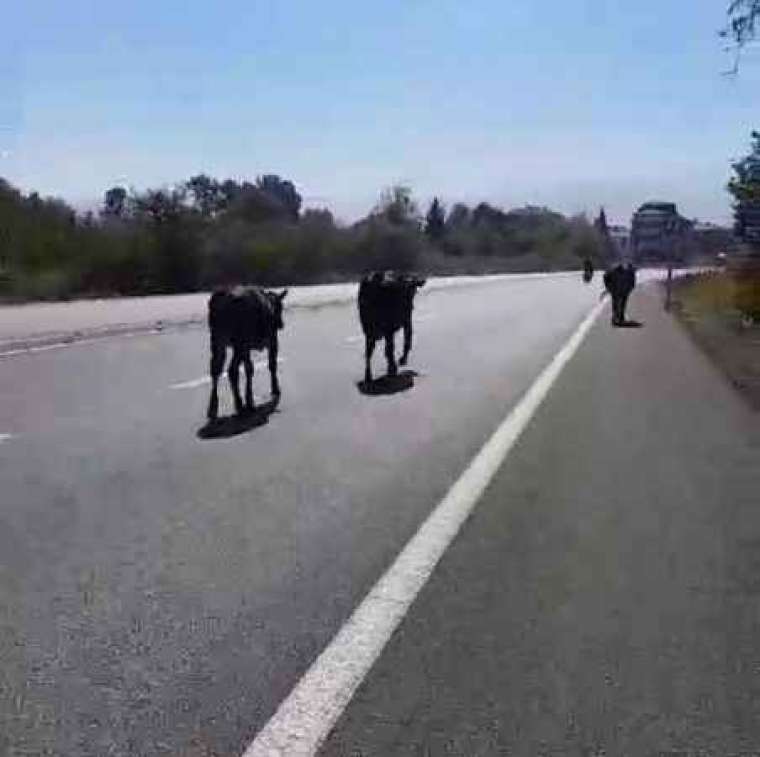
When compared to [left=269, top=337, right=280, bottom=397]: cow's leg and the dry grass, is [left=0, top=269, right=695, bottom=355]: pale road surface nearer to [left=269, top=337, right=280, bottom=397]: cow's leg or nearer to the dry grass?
[left=269, top=337, right=280, bottom=397]: cow's leg

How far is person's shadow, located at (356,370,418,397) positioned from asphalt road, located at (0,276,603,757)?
0.23 meters

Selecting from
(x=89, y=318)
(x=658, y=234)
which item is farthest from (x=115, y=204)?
(x=89, y=318)

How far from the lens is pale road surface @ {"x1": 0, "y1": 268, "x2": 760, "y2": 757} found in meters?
5.91

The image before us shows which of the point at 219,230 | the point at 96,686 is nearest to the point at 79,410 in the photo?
the point at 96,686

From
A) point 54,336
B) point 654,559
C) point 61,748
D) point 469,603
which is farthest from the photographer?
point 54,336

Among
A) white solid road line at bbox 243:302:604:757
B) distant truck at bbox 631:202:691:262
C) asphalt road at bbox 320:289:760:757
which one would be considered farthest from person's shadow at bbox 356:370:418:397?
distant truck at bbox 631:202:691:262

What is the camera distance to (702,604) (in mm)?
7965

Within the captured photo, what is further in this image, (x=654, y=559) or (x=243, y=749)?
(x=654, y=559)

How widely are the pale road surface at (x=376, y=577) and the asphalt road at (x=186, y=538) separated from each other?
0.08 ft

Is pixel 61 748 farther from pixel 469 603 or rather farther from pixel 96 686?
pixel 469 603

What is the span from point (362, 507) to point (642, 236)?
10468 cm

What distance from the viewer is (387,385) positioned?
21.3 meters

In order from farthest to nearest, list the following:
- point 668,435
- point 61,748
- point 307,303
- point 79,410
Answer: point 307,303, point 79,410, point 668,435, point 61,748

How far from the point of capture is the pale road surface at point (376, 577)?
233 inches
